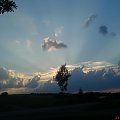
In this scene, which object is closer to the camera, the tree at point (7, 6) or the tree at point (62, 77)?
the tree at point (7, 6)

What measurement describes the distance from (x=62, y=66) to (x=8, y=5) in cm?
11316

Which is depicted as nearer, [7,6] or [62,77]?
[7,6]
